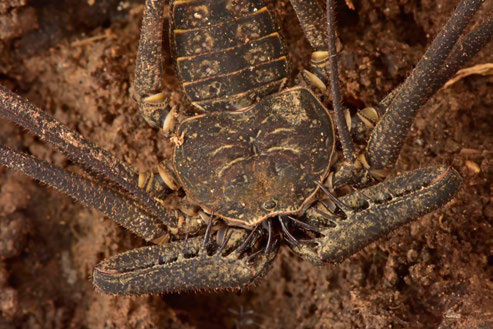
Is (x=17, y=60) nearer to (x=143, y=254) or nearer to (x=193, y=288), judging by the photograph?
(x=143, y=254)

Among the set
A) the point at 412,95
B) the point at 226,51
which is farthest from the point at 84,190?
the point at 412,95

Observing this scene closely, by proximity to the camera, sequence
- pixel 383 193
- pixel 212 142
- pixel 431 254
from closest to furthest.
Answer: pixel 383 193, pixel 212 142, pixel 431 254

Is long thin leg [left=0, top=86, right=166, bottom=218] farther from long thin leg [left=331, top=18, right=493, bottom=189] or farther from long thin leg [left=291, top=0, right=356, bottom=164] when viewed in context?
long thin leg [left=331, top=18, right=493, bottom=189]

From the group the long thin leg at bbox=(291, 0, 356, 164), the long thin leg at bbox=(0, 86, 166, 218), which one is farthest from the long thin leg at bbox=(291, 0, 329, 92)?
the long thin leg at bbox=(0, 86, 166, 218)

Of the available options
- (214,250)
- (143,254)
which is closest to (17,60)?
(143,254)

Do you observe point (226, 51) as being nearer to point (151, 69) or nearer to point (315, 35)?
point (151, 69)

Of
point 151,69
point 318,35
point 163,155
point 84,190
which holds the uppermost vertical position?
point 318,35
